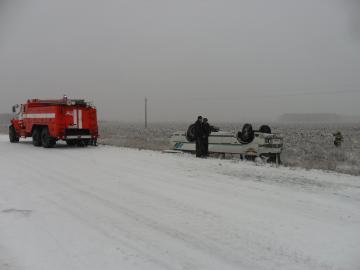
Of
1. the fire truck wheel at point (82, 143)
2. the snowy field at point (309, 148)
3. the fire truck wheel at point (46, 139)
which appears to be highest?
the fire truck wheel at point (46, 139)

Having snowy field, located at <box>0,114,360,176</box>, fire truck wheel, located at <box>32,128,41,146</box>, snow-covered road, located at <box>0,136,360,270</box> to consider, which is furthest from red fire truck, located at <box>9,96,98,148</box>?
snow-covered road, located at <box>0,136,360,270</box>

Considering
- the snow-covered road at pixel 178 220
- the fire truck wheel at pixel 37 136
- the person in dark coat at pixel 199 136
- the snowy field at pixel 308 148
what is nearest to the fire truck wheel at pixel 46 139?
the fire truck wheel at pixel 37 136

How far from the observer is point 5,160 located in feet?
48.2

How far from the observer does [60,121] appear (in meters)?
19.6

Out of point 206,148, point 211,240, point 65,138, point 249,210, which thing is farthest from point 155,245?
point 65,138

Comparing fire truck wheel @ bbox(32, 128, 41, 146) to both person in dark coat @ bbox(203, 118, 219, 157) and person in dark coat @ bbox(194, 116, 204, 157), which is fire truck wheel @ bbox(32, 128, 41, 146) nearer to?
person in dark coat @ bbox(194, 116, 204, 157)

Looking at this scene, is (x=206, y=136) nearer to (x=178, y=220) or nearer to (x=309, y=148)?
(x=178, y=220)

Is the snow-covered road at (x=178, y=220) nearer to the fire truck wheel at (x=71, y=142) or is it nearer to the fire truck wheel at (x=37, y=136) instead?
the fire truck wheel at (x=37, y=136)

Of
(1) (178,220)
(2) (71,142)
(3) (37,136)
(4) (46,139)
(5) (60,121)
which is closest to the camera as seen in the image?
(1) (178,220)

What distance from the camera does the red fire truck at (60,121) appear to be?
A: 19.7 m

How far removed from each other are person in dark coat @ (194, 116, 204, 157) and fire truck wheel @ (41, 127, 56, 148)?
8477mm

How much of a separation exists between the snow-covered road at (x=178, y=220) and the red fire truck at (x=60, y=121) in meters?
8.40

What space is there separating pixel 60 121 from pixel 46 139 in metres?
1.47

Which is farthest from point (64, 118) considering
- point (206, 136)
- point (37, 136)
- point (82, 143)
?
point (206, 136)
